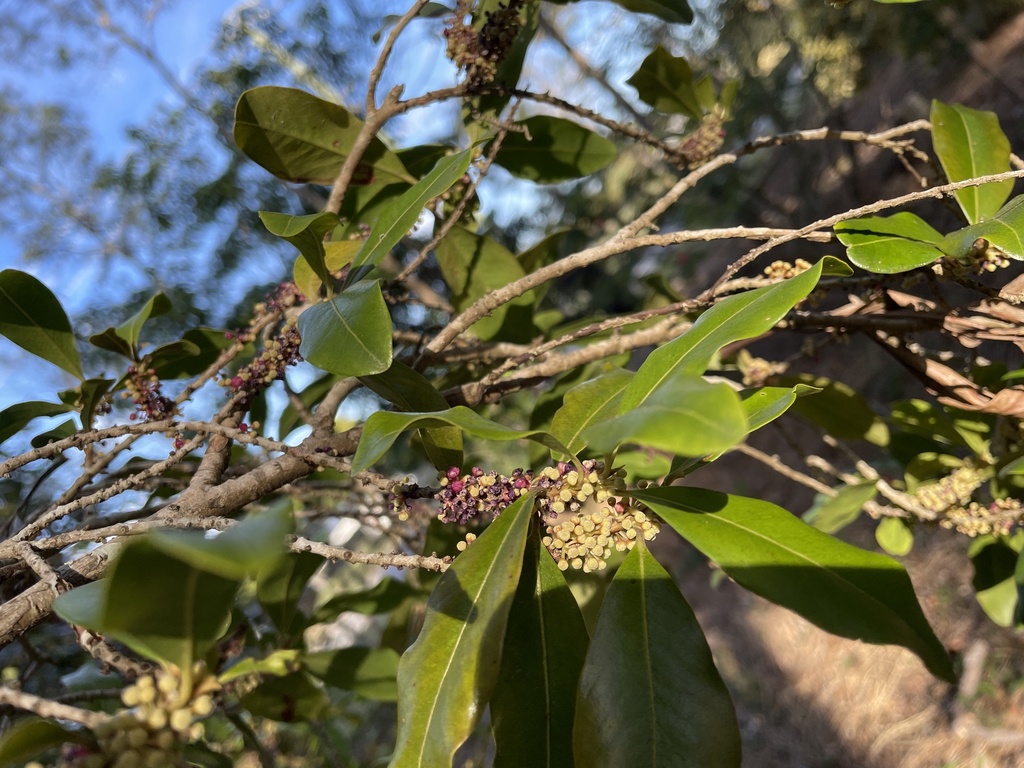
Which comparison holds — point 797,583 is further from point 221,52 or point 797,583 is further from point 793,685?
point 221,52

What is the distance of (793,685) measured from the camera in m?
3.43

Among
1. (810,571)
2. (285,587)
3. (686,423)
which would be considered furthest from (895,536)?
Answer: (285,587)

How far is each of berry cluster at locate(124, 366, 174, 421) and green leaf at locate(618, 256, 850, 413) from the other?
1.98ft

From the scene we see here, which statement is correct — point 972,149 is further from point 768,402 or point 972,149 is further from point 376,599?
point 376,599

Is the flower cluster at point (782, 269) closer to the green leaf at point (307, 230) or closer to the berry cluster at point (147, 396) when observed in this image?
the green leaf at point (307, 230)

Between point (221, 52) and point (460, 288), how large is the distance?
334 cm

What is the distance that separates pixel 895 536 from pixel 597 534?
855 millimetres

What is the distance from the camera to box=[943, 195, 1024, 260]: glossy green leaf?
62cm

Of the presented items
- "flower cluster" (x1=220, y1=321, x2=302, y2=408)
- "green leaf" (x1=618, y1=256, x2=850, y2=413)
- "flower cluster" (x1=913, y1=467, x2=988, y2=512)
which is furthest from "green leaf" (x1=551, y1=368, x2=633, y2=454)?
"flower cluster" (x1=913, y1=467, x2=988, y2=512)

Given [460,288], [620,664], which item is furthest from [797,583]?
[460,288]

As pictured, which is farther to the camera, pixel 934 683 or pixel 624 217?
pixel 624 217

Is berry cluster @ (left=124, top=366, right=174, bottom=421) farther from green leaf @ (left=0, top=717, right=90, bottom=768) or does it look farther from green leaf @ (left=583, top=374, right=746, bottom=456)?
green leaf @ (left=583, top=374, right=746, bottom=456)

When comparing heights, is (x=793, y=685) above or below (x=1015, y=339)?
below

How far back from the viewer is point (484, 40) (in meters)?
0.92
